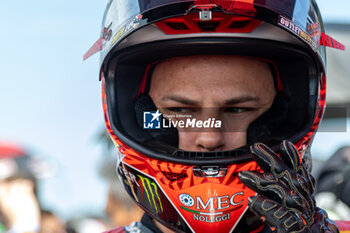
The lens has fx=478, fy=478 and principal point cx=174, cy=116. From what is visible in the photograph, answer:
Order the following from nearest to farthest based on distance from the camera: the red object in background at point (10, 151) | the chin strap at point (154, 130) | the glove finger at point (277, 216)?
1. the glove finger at point (277, 216)
2. the chin strap at point (154, 130)
3. the red object in background at point (10, 151)

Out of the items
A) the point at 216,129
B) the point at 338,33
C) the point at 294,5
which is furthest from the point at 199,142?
the point at 338,33

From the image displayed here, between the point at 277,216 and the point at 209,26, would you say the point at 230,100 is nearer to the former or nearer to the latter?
the point at 209,26

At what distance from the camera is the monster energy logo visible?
1.85m

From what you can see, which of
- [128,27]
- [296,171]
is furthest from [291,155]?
[128,27]

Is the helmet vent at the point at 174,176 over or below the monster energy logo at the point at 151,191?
over

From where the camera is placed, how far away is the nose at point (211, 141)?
1773 mm

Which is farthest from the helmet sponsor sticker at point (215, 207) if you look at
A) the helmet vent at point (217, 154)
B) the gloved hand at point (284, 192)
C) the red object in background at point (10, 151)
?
the red object in background at point (10, 151)

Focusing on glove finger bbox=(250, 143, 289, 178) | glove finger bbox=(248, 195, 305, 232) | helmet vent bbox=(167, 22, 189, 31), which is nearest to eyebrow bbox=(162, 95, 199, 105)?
helmet vent bbox=(167, 22, 189, 31)

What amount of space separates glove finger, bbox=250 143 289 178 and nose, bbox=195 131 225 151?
30 centimetres

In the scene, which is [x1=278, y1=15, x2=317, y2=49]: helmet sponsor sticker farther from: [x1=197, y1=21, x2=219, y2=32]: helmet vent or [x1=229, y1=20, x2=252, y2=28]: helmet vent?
[x1=197, y1=21, x2=219, y2=32]: helmet vent

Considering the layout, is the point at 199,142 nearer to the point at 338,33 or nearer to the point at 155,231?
the point at 155,231

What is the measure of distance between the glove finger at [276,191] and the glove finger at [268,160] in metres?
0.02

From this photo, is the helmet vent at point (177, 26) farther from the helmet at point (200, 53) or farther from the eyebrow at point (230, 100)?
the eyebrow at point (230, 100)

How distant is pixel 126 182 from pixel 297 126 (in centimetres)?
74
